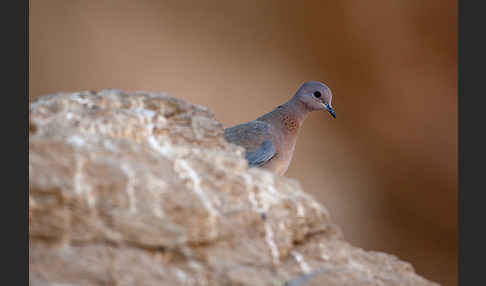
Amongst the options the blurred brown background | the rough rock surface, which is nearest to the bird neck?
the rough rock surface

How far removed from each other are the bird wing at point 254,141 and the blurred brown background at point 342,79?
220 cm

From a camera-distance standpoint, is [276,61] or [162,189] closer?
[162,189]

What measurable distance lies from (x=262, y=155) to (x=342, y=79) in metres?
2.94

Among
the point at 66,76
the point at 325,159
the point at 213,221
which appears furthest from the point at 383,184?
the point at 213,221

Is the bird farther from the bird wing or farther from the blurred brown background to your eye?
the blurred brown background

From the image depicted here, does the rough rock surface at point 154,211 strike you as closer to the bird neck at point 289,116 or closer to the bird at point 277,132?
the bird at point 277,132

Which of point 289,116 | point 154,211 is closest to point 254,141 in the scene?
point 289,116

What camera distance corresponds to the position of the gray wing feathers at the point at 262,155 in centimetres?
223

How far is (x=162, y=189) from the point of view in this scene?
4.23ft

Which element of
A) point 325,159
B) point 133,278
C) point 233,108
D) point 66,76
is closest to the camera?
→ point 133,278

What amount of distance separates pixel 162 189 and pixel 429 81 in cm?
413

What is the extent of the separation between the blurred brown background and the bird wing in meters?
2.20

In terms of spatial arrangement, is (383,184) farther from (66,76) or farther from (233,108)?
(66,76)

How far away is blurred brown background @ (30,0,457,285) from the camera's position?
4.40 metres
